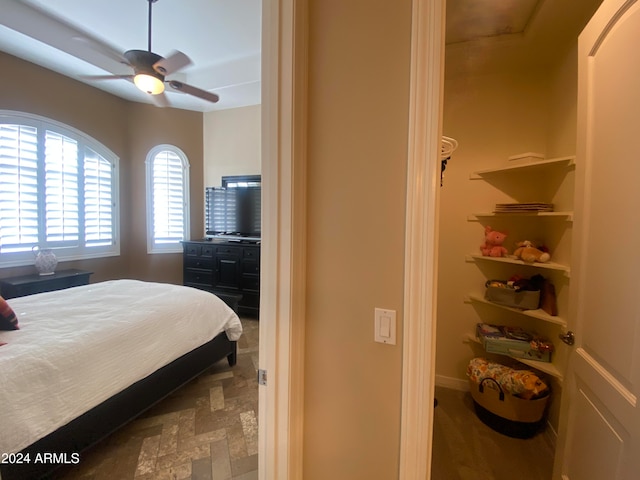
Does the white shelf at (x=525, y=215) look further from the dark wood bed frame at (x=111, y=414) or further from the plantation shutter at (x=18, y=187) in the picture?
the plantation shutter at (x=18, y=187)

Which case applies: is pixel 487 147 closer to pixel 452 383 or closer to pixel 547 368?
pixel 547 368

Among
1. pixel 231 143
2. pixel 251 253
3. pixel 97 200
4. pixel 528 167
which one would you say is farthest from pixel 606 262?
pixel 97 200

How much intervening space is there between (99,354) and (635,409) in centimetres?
234

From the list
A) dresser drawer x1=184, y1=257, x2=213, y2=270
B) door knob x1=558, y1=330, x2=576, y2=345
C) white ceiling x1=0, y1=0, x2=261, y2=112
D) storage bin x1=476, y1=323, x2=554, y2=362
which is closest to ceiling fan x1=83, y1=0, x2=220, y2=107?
white ceiling x1=0, y1=0, x2=261, y2=112

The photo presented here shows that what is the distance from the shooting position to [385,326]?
81 centimetres

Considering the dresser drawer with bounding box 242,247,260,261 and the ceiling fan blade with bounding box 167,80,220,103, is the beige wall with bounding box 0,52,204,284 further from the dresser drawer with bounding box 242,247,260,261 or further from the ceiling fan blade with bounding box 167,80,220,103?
the ceiling fan blade with bounding box 167,80,220,103

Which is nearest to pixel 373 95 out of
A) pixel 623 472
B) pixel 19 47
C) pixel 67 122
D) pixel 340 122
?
pixel 340 122

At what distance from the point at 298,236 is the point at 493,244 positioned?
182 centimetres

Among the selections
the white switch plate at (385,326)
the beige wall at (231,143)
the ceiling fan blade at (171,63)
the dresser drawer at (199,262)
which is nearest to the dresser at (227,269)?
the dresser drawer at (199,262)

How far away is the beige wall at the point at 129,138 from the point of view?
331 centimetres

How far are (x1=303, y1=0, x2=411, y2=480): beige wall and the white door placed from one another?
2.55 ft

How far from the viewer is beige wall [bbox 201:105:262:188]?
4.25 metres

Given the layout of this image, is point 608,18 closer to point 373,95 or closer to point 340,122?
point 373,95

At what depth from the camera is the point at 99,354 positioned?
153 cm
